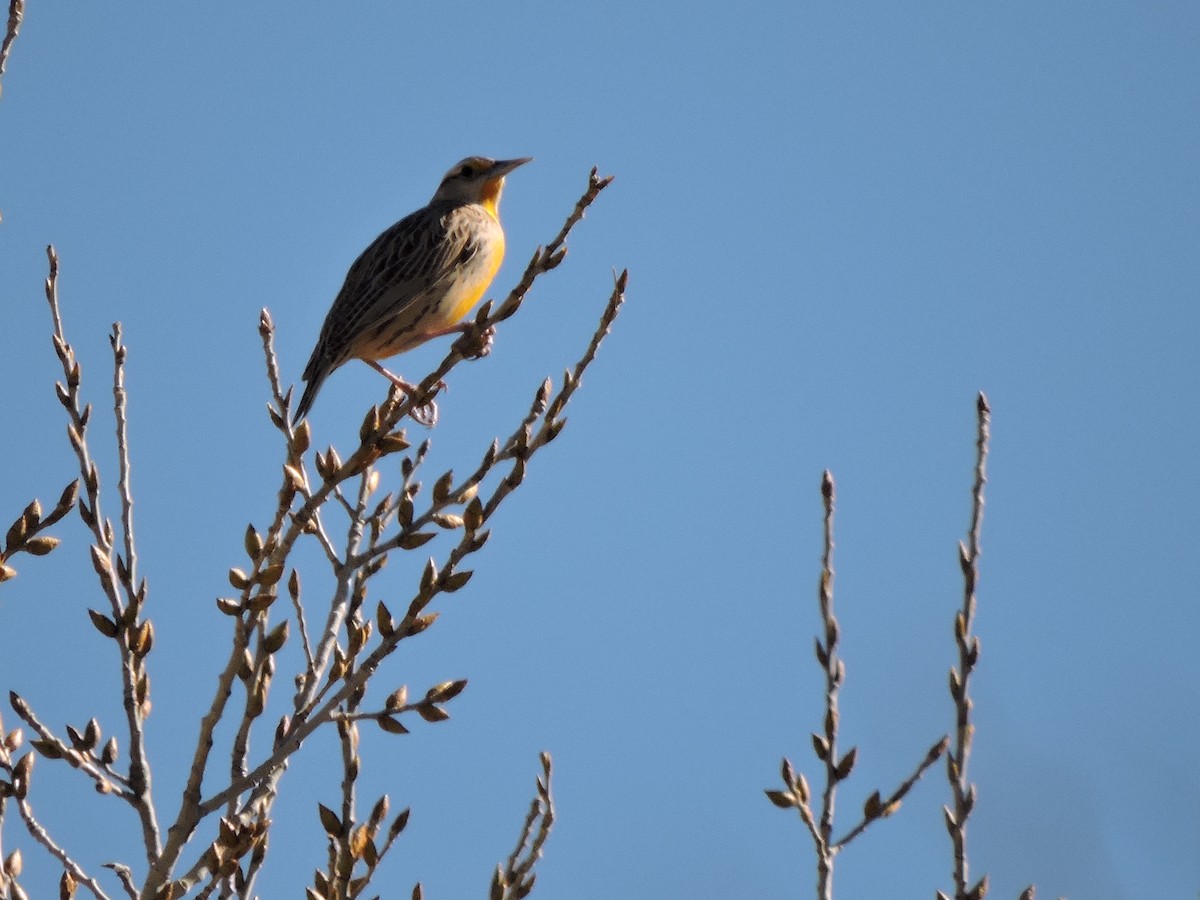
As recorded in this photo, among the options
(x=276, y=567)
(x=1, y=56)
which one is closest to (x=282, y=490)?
(x=276, y=567)

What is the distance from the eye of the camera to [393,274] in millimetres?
9836

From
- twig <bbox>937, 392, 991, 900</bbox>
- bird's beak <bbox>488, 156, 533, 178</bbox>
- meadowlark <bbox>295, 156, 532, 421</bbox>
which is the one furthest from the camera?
bird's beak <bbox>488, 156, 533, 178</bbox>

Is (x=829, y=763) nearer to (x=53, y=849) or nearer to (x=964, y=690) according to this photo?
(x=964, y=690)

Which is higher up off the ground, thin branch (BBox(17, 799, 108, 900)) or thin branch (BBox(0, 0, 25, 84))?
thin branch (BBox(0, 0, 25, 84))

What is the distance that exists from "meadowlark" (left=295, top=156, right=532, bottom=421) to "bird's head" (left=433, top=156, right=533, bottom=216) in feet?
2.61

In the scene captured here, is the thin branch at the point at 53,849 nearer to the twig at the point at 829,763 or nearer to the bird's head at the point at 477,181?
the twig at the point at 829,763

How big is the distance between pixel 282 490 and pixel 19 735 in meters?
1.10

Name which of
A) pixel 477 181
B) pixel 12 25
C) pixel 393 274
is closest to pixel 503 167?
pixel 477 181

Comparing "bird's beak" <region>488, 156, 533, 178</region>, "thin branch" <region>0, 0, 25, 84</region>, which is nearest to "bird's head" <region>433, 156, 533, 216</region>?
"bird's beak" <region>488, 156, 533, 178</region>

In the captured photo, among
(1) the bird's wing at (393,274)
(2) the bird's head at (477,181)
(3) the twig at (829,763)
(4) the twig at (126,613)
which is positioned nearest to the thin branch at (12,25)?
(4) the twig at (126,613)

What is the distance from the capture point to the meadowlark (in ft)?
31.0

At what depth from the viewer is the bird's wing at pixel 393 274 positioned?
9.45 metres

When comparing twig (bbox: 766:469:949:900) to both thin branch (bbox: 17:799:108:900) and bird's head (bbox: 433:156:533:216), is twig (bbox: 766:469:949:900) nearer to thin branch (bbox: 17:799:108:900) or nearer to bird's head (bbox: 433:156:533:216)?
thin branch (bbox: 17:799:108:900)

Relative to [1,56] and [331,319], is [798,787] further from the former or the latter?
[331,319]
